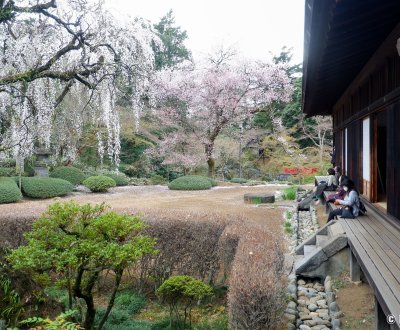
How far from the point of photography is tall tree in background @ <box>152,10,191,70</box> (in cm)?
2877

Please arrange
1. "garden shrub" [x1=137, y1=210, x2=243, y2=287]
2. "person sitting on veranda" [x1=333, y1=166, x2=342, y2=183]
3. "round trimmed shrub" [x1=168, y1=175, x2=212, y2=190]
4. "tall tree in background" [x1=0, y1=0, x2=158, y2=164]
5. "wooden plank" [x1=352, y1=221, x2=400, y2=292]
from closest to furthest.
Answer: "wooden plank" [x1=352, y1=221, x2=400, y2=292]
"garden shrub" [x1=137, y1=210, x2=243, y2=287]
"tall tree in background" [x1=0, y1=0, x2=158, y2=164]
"person sitting on veranda" [x1=333, y1=166, x2=342, y2=183]
"round trimmed shrub" [x1=168, y1=175, x2=212, y2=190]

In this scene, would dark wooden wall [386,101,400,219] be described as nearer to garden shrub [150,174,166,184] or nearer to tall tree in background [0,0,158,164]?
tall tree in background [0,0,158,164]

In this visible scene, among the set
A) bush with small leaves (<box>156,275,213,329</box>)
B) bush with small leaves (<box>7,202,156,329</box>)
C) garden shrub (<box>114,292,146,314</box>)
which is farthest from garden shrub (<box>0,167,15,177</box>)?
bush with small leaves (<box>156,275,213,329</box>)

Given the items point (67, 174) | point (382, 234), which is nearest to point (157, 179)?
point (67, 174)

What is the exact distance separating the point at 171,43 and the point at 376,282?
28.9 meters

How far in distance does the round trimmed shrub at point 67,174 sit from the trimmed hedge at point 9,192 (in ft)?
9.82

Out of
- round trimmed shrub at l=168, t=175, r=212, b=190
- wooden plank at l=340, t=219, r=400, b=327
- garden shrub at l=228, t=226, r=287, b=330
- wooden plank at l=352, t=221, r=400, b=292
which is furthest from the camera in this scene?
round trimmed shrub at l=168, t=175, r=212, b=190

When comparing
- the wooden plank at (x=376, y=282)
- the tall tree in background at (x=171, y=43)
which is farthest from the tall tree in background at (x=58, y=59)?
the tall tree in background at (x=171, y=43)

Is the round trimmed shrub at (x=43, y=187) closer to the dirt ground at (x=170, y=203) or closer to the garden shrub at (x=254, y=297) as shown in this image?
the dirt ground at (x=170, y=203)

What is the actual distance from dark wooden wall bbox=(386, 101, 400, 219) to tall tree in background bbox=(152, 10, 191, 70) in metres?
23.5

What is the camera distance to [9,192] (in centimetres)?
1369

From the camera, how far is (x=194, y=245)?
5.55m

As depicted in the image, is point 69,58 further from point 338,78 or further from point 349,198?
point 349,198

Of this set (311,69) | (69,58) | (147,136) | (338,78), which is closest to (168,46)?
(147,136)
